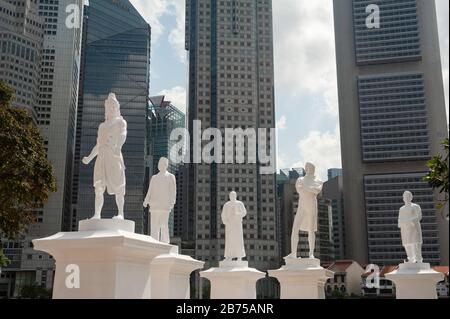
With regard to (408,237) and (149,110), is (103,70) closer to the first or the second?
(149,110)

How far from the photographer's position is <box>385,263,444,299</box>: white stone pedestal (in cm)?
1405

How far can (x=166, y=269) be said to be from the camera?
1289 cm

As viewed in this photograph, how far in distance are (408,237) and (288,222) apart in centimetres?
8808

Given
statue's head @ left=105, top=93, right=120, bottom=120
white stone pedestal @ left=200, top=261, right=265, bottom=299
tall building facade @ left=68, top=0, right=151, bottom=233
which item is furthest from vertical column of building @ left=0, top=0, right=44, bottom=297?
statue's head @ left=105, top=93, right=120, bottom=120

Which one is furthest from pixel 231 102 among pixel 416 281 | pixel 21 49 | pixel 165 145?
pixel 416 281

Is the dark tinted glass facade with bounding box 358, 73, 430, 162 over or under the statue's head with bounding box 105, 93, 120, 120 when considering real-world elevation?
over

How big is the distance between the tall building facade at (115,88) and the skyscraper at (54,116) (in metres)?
2.56

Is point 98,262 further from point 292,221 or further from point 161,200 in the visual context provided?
point 292,221

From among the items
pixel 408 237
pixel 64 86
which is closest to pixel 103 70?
pixel 64 86

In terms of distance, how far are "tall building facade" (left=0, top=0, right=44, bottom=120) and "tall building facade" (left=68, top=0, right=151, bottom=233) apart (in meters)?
9.40

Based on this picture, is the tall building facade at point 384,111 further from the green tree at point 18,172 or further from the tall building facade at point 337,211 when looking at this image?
the green tree at point 18,172

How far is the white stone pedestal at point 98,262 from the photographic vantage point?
8.76 metres

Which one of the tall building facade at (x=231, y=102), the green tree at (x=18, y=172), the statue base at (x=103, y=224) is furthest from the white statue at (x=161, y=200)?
the tall building facade at (x=231, y=102)

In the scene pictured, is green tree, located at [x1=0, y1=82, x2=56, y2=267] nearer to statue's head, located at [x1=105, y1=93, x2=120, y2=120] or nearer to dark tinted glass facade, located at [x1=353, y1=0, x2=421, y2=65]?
statue's head, located at [x1=105, y1=93, x2=120, y2=120]
